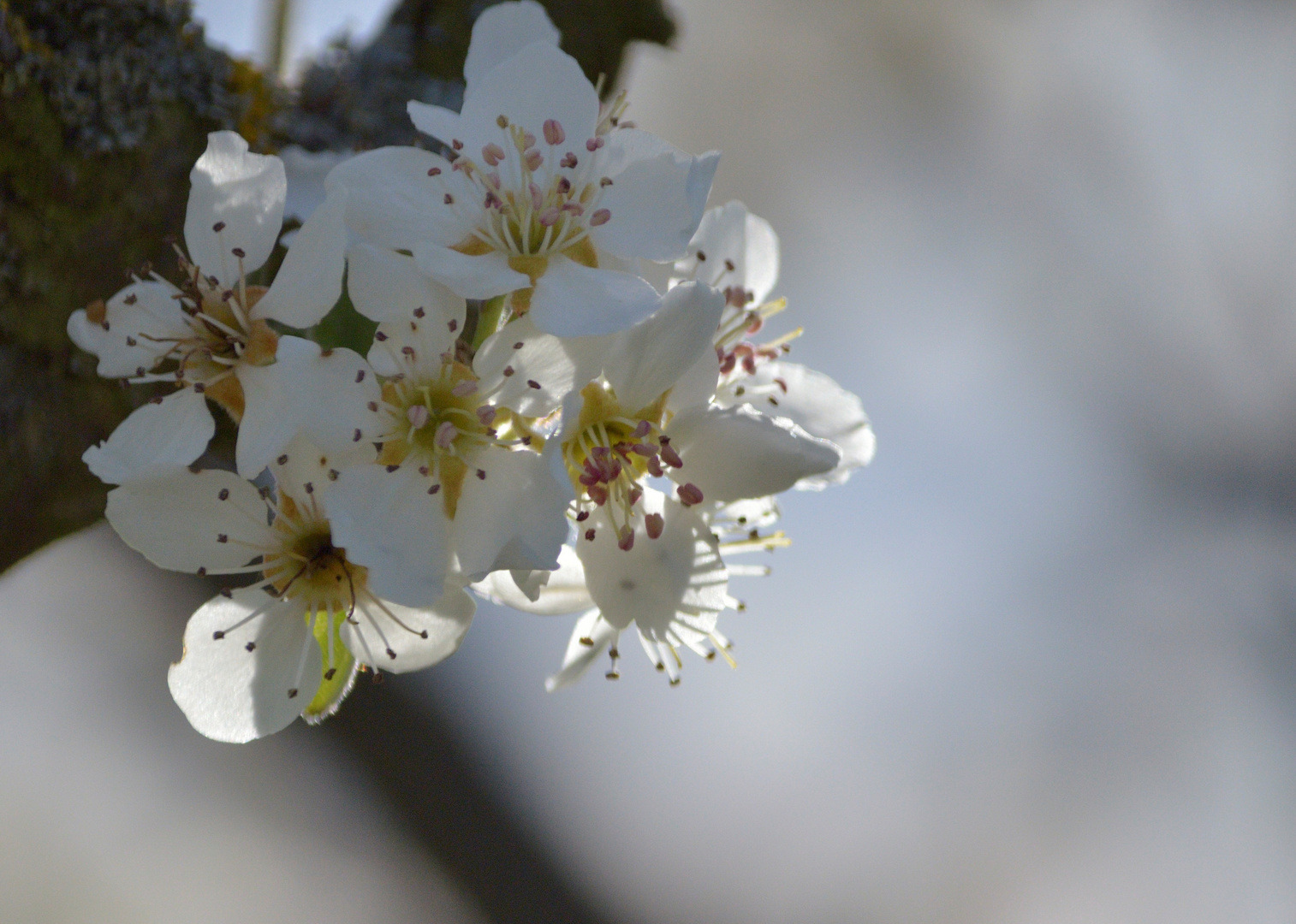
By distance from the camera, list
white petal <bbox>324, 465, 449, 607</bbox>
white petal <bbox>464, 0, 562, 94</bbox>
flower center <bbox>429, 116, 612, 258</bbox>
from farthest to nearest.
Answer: white petal <bbox>464, 0, 562, 94</bbox> < flower center <bbox>429, 116, 612, 258</bbox> < white petal <bbox>324, 465, 449, 607</bbox>

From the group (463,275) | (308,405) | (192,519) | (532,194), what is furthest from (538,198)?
(192,519)

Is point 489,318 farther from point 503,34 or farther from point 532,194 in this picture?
point 503,34

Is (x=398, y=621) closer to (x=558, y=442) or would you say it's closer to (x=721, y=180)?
(x=558, y=442)

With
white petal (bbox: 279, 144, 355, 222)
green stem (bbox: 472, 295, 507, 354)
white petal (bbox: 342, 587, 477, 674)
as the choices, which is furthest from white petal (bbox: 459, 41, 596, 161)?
white petal (bbox: 342, 587, 477, 674)

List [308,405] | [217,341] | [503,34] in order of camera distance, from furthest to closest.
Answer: [503,34], [217,341], [308,405]

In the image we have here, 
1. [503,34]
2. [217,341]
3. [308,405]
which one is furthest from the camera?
[503,34]

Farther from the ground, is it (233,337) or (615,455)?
(615,455)

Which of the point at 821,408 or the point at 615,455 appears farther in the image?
the point at 821,408

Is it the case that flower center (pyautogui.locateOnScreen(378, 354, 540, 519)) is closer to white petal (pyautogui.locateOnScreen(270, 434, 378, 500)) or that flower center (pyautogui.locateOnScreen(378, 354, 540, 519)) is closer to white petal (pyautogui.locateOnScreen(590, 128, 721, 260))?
white petal (pyautogui.locateOnScreen(270, 434, 378, 500))
